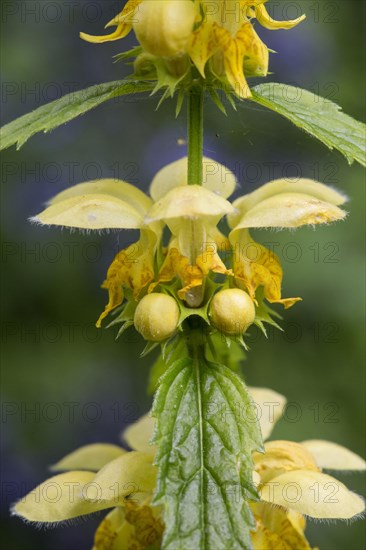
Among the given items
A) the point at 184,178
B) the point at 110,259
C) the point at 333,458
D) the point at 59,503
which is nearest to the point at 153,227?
the point at 184,178

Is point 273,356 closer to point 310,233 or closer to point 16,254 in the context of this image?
point 310,233

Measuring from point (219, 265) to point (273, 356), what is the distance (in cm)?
210

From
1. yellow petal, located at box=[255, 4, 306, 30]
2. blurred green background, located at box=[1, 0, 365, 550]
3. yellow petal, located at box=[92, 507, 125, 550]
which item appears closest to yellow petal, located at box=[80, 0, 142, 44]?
yellow petal, located at box=[255, 4, 306, 30]

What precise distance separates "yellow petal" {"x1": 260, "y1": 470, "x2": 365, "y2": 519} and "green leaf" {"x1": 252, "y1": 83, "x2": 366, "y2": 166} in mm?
586

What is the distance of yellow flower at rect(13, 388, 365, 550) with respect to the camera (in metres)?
1.53

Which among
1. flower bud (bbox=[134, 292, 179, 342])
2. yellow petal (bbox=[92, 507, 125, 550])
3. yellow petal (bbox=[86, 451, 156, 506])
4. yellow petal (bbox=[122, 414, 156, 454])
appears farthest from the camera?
yellow petal (bbox=[122, 414, 156, 454])

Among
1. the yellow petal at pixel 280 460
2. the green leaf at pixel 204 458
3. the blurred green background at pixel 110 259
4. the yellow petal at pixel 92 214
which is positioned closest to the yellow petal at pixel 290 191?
the yellow petal at pixel 92 214

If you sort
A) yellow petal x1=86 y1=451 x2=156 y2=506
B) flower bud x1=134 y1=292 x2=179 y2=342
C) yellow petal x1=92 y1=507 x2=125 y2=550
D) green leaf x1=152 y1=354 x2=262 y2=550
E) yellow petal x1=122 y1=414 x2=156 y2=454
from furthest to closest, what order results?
yellow petal x1=122 y1=414 x2=156 y2=454, yellow petal x1=92 y1=507 x2=125 y2=550, yellow petal x1=86 y1=451 x2=156 y2=506, flower bud x1=134 y1=292 x2=179 y2=342, green leaf x1=152 y1=354 x2=262 y2=550

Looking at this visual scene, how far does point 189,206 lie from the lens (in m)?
1.42

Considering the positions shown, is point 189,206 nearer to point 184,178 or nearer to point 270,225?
point 270,225

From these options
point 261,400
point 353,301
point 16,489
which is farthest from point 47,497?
point 16,489

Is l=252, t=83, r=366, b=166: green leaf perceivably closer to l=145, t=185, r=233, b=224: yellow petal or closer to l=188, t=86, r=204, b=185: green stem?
l=188, t=86, r=204, b=185: green stem

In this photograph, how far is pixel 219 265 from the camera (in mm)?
1472

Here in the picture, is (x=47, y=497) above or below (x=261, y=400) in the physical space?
below
